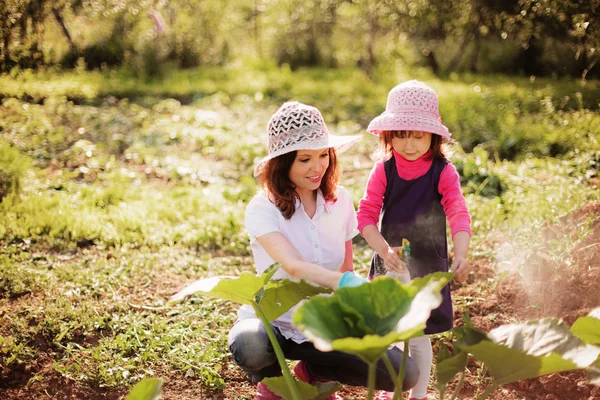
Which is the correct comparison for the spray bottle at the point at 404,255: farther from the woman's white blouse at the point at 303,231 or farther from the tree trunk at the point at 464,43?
the tree trunk at the point at 464,43

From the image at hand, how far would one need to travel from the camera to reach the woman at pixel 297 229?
221 centimetres

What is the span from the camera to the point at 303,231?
7.74 ft

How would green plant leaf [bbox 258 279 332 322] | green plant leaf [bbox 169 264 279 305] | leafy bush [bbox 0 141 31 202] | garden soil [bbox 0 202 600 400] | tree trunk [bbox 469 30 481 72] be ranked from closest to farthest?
green plant leaf [bbox 169 264 279 305] → green plant leaf [bbox 258 279 332 322] → garden soil [bbox 0 202 600 400] → leafy bush [bbox 0 141 31 202] → tree trunk [bbox 469 30 481 72]

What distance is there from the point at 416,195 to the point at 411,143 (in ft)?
0.65

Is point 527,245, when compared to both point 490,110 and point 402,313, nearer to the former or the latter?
point 402,313

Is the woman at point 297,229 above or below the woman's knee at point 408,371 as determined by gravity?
above

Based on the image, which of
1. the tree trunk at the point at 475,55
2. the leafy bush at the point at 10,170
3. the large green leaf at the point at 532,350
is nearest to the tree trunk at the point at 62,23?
the leafy bush at the point at 10,170

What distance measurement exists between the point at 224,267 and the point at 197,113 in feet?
12.7

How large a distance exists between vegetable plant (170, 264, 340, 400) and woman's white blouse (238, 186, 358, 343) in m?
Result: 0.39

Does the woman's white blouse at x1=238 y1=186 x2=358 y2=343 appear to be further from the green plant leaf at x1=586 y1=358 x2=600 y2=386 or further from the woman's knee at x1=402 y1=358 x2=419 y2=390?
the green plant leaf at x1=586 y1=358 x2=600 y2=386

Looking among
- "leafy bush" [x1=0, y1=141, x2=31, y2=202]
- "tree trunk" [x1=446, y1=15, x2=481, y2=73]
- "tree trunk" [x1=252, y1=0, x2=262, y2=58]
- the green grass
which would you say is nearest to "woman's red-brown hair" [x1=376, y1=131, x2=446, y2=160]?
the green grass

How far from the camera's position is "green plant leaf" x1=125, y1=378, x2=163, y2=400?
1618 mm

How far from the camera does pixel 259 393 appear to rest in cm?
229

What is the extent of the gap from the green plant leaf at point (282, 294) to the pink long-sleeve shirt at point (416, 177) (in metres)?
0.60
